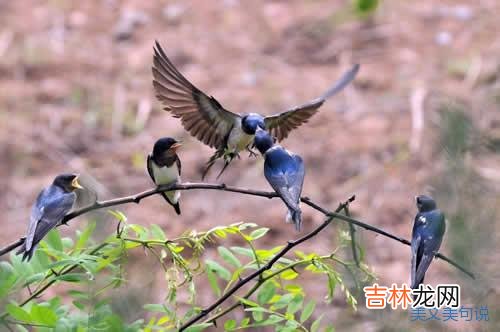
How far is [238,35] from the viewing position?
661 centimetres

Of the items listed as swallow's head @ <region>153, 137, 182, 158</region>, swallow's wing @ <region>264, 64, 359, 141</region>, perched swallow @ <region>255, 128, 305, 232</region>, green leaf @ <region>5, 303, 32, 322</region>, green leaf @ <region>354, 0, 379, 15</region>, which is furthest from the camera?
swallow's wing @ <region>264, 64, 359, 141</region>

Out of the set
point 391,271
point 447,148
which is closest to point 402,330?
point 447,148

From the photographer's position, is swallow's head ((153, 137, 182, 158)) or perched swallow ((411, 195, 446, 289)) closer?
perched swallow ((411, 195, 446, 289))

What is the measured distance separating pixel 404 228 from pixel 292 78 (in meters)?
1.73

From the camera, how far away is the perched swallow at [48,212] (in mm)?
1826

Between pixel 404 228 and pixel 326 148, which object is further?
pixel 326 148

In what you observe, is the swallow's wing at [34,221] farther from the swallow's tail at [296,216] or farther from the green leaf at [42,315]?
the swallow's tail at [296,216]

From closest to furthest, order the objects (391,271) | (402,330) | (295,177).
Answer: (402,330), (295,177), (391,271)

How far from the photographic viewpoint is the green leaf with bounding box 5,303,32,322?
62.6 inches

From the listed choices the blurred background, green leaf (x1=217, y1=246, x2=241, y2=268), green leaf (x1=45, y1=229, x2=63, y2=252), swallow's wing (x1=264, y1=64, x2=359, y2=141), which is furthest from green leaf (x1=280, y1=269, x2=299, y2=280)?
the blurred background

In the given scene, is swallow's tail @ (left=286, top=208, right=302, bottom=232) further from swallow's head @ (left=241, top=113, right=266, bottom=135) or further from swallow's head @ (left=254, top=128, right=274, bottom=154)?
swallow's head @ (left=241, top=113, right=266, bottom=135)

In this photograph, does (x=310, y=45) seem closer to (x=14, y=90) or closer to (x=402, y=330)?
(x=14, y=90)

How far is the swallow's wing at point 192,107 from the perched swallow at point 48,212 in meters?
0.36

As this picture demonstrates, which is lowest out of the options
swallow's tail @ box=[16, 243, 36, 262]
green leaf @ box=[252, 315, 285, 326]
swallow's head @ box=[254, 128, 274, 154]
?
green leaf @ box=[252, 315, 285, 326]
